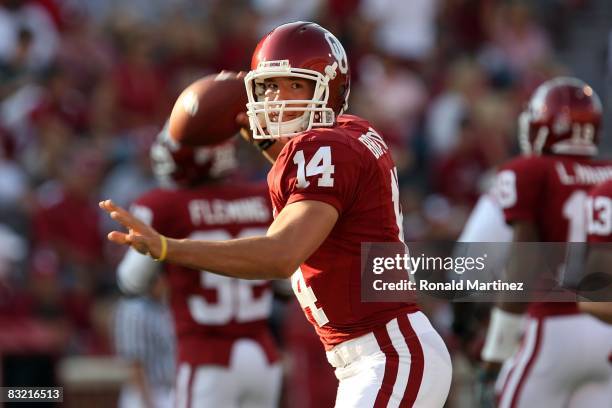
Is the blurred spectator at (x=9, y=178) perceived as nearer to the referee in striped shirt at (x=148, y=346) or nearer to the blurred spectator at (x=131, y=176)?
the blurred spectator at (x=131, y=176)

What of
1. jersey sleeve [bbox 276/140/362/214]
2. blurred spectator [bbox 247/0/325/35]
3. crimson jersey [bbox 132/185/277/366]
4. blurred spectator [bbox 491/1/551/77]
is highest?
blurred spectator [bbox 247/0/325/35]

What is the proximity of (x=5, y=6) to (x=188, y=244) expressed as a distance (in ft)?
25.9

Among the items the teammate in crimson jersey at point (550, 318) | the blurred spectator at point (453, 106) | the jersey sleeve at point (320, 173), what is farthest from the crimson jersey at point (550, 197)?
the blurred spectator at point (453, 106)

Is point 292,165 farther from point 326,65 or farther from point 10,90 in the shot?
point 10,90

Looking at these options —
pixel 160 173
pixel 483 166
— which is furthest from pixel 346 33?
pixel 160 173

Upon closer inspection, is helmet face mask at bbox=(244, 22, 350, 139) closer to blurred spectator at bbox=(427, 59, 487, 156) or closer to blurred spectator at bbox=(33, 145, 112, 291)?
blurred spectator at bbox=(33, 145, 112, 291)

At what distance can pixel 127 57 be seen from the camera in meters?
11.2

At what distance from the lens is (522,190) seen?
19.2ft

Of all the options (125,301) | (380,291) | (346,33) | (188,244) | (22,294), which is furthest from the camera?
(346,33)

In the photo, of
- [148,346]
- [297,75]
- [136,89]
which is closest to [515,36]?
[136,89]

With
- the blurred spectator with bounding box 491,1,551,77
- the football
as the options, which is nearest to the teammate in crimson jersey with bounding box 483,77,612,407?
the football

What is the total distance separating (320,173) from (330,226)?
175 mm

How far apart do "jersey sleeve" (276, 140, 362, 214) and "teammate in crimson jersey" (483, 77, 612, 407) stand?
195 centimetres

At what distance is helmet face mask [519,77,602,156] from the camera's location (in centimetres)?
604
